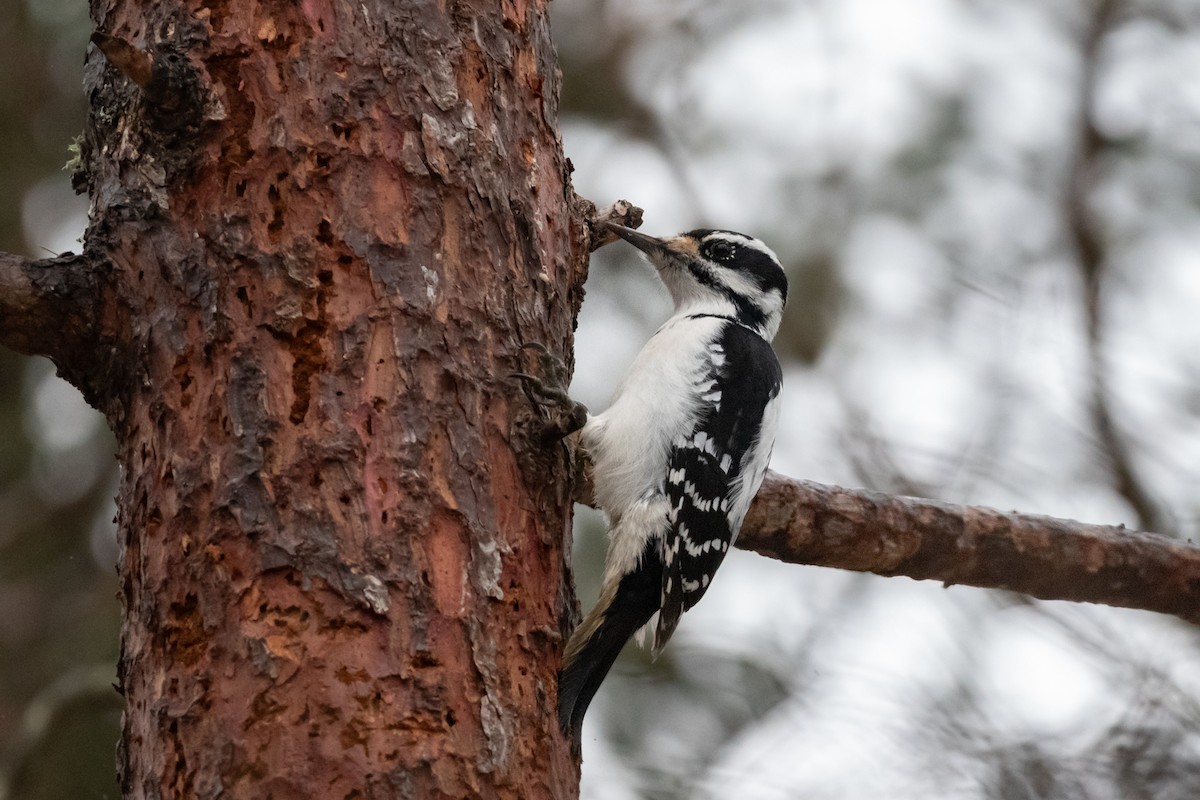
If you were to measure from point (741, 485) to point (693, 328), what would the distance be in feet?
2.46

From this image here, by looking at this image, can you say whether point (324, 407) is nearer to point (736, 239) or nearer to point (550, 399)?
point (550, 399)

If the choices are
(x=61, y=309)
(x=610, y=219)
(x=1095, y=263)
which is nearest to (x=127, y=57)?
(x=61, y=309)

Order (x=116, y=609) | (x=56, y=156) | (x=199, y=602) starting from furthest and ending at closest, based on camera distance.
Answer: (x=56, y=156), (x=116, y=609), (x=199, y=602)

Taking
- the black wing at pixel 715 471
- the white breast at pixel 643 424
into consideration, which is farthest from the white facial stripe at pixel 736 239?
the white breast at pixel 643 424

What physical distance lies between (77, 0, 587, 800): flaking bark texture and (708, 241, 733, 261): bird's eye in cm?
181

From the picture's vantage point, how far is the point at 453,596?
80.3 inches

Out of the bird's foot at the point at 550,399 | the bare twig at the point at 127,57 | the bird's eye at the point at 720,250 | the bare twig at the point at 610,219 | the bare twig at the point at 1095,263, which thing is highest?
the bare twig at the point at 127,57

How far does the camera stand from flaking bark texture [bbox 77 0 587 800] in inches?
75.8

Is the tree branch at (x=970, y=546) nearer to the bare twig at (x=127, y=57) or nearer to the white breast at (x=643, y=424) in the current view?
the white breast at (x=643, y=424)

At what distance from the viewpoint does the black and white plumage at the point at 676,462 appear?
3.10m

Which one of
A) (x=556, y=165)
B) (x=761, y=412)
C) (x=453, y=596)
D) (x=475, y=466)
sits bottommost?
(x=761, y=412)

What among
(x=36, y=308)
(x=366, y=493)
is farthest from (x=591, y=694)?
(x=36, y=308)

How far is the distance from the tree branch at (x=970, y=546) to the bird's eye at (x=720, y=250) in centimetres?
121

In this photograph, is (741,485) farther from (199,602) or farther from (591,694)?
(199,602)
